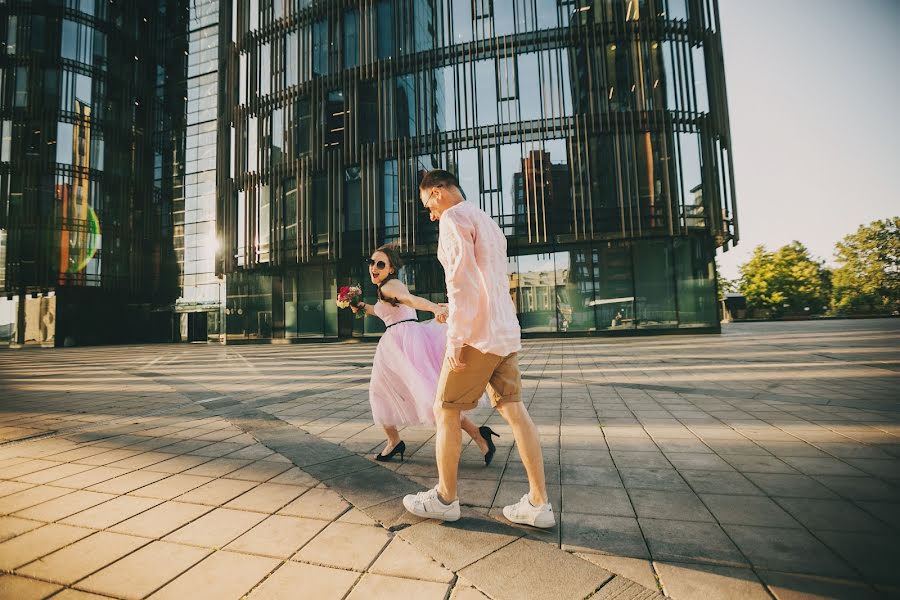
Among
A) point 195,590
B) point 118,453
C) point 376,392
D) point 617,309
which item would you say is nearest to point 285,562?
point 195,590

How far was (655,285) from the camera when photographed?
18609 millimetres

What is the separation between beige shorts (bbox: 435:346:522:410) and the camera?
2.23 meters

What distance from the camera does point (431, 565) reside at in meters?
1.88

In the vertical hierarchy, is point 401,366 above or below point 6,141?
below

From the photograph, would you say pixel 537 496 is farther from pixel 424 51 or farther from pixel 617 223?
pixel 424 51

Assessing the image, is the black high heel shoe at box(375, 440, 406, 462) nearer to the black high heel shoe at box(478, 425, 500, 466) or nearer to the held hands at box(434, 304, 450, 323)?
the black high heel shoe at box(478, 425, 500, 466)

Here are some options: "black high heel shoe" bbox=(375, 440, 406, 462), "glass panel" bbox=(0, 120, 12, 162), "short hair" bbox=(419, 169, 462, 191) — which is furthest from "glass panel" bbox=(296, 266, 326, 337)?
"glass panel" bbox=(0, 120, 12, 162)

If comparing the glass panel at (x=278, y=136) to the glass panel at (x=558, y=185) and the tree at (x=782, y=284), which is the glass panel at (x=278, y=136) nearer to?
the glass panel at (x=558, y=185)

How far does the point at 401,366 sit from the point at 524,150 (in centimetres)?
1786

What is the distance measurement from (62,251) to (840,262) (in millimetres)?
75744

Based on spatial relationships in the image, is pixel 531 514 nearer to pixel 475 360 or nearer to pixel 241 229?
pixel 475 360

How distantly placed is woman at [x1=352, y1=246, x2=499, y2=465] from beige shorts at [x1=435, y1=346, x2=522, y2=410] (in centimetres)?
113

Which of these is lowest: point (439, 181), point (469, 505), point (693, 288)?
point (469, 505)

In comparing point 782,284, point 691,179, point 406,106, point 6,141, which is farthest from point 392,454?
point 782,284
